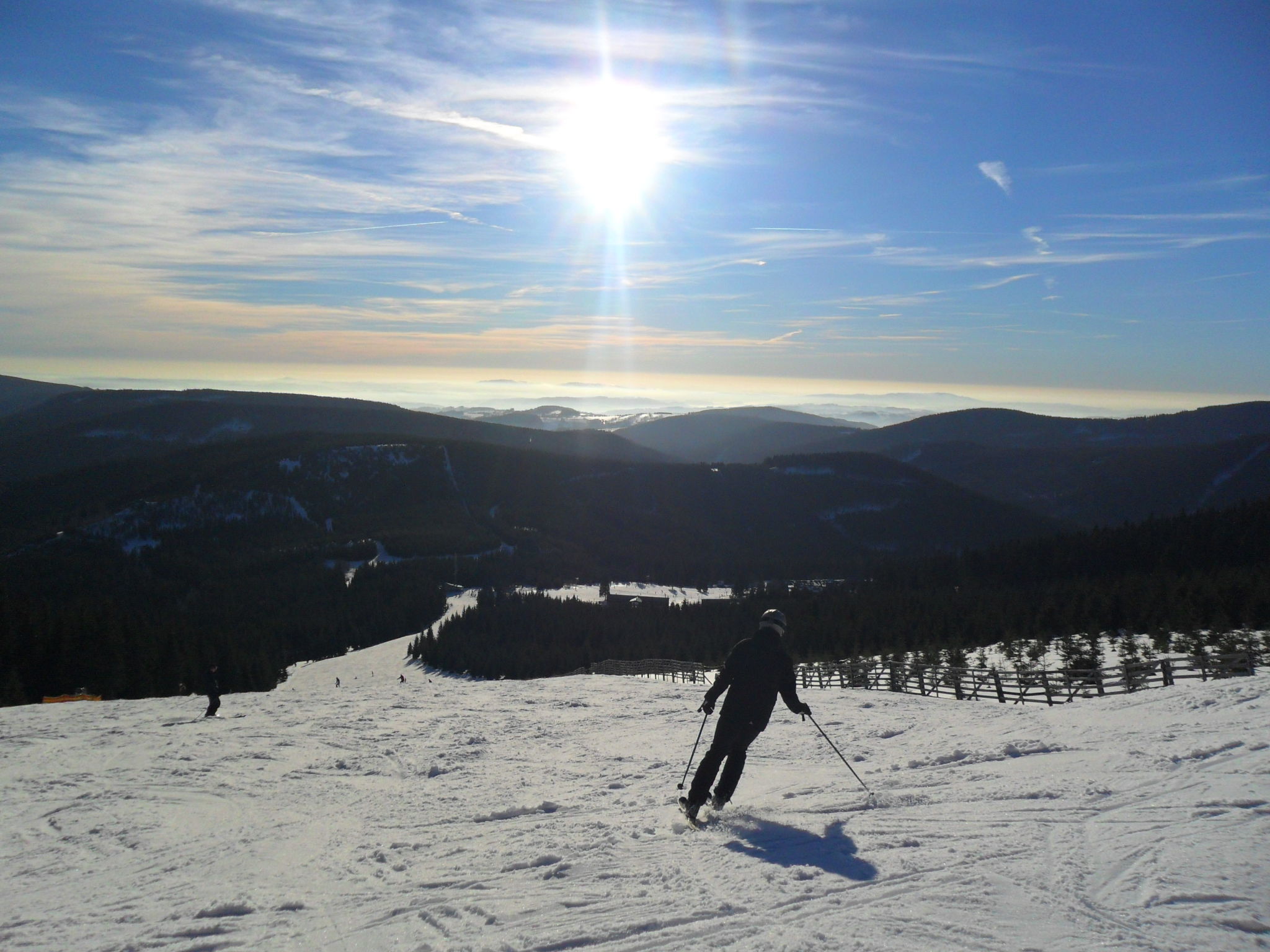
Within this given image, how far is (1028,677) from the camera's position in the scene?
20781 millimetres

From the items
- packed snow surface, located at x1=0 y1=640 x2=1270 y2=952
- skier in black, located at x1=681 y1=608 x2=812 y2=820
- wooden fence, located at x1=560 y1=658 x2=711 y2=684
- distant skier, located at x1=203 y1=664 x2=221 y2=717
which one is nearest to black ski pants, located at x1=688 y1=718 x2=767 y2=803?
skier in black, located at x1=681 y1=608 x2=812 y2=820

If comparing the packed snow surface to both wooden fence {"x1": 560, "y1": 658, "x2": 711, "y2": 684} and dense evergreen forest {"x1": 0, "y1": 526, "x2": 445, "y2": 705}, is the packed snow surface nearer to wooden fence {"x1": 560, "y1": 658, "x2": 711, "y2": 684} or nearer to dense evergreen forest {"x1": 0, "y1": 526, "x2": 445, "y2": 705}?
wooden fence {"x1": 560, "y1": 658, "x2": 711, "y2": 684}

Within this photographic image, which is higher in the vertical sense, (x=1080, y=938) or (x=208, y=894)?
(x=1080, y=938)

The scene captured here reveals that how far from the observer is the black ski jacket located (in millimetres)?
8586

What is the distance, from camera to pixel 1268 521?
68.8 metres

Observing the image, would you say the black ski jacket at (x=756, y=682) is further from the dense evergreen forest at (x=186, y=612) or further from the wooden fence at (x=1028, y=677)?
the dense evergreen forest at (x=186, y=612)

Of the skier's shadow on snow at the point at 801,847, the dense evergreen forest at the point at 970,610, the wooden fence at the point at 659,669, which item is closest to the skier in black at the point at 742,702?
the skier's shadow on snow at the point at 801,847

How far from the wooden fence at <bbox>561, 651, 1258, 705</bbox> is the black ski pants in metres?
11.1

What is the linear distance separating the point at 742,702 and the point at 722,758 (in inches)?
25.6

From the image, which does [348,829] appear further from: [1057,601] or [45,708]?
[1057,601]

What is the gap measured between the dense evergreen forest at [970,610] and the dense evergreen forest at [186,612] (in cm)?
1460

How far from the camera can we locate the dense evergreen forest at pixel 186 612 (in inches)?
1753

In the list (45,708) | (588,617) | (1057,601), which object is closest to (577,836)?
(45,708)

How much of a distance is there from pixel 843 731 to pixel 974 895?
840 centimetres
